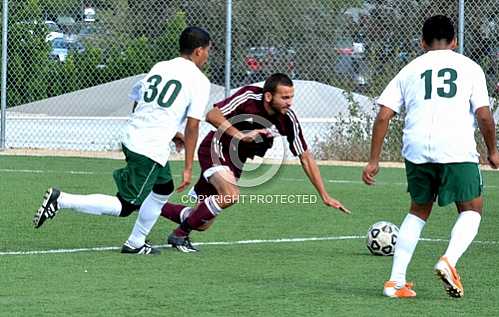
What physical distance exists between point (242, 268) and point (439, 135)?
2.06m

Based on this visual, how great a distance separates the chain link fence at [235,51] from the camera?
67.4 ft

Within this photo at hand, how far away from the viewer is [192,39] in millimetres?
10156

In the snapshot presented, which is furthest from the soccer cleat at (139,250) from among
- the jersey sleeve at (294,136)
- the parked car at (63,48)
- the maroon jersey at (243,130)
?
the parked car at (63,48)

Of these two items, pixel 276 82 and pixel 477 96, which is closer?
pixel 477 96

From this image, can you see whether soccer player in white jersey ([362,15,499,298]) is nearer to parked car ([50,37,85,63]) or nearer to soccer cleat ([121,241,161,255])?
soccer cleat ([121,241,161,255])

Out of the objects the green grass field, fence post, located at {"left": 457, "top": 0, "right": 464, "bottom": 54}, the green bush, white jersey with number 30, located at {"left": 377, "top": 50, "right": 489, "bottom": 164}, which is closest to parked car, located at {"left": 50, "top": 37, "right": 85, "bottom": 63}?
the green bush

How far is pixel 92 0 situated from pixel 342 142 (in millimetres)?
5212

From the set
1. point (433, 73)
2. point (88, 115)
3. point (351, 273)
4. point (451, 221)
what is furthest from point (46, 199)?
point (88, 115)

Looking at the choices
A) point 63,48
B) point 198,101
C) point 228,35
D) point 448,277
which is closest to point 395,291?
point 448,277

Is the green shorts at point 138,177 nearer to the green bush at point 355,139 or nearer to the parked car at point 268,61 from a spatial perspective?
the green bush at point 355,139

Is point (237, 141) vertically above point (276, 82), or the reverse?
point (276, 82)

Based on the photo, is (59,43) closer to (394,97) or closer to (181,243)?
(181,243)

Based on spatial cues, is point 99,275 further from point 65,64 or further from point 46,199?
point 65,64

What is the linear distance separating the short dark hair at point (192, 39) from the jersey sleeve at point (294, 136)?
89cm
